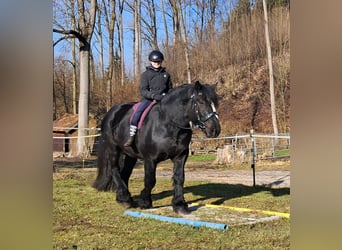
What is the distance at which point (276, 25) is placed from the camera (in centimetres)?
244

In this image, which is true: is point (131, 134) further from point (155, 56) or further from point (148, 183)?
point (155, 56)

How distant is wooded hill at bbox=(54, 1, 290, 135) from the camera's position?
2.42 metres

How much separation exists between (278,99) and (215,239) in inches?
34.8

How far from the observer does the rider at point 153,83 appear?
2883mm

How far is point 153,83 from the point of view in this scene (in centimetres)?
305

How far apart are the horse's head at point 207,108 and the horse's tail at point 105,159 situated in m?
0.89

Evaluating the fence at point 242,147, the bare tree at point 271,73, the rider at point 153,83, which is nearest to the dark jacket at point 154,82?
the rider at point 153,83

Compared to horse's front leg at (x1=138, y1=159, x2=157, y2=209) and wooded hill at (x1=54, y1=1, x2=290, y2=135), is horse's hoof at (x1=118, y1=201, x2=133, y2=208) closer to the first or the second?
horse's front leg at (x1=138, y1=159, x2=157, y2=209)

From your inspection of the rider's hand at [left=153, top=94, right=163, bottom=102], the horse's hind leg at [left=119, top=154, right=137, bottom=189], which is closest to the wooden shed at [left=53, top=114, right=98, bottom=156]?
the rider's hand at [left=153, top=94, right=163, bottom=102]

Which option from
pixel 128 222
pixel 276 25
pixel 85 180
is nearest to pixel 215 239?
pixel 128 222

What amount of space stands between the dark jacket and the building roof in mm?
594

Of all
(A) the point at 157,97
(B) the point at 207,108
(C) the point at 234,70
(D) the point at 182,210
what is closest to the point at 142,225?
(D) the point at 182,210
